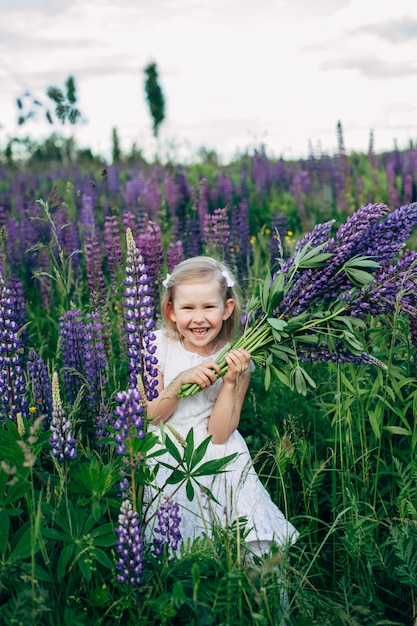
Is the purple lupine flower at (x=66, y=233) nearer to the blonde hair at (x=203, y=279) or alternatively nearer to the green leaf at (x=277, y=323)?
the blonde hair at (x=203, y=279)

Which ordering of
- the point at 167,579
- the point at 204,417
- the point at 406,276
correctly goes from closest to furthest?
the point at 167,579 < the point at 406,276 < the point at 204,417

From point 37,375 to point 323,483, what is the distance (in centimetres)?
143

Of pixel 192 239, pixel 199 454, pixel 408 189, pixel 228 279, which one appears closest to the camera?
pixel 199 454

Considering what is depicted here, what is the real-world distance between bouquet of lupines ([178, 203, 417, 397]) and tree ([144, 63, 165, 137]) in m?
27.3

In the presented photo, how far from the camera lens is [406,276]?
2.55 meters

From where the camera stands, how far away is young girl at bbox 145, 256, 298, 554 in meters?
2.70

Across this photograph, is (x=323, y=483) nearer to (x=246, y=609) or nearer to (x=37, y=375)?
(x=246, y=609)

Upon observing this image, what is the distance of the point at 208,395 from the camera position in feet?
10.00

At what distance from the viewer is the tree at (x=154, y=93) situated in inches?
1139

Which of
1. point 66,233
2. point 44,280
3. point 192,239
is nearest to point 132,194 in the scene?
point 66,233

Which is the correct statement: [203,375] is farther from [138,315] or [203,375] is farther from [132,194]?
[132,194]

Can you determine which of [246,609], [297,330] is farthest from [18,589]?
[297,330]

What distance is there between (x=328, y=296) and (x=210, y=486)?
35.2 inches

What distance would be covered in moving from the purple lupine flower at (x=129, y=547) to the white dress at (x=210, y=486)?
43cm
